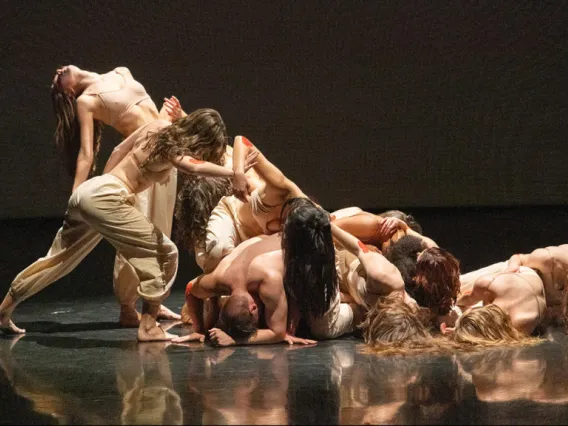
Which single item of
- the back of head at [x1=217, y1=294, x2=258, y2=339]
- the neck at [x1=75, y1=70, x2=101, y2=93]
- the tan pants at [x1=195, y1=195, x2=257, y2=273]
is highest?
Result: the neck at [x1=75, y1=70, x2=101, y2=93]

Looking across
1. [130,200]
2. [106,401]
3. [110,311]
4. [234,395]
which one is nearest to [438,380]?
[234,395]

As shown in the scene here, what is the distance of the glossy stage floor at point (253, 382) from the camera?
10.4ft

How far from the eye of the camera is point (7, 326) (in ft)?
15.2

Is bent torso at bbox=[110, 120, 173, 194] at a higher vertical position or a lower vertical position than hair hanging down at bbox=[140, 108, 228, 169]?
lower

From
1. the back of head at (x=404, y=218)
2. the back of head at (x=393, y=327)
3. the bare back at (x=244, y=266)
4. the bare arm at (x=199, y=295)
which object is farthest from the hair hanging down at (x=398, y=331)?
the back of head at (x=404, y=218)

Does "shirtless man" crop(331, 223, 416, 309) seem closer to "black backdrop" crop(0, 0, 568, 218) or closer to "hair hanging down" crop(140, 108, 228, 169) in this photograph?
"hair hanging down" crop(140, 108, 228, 169)

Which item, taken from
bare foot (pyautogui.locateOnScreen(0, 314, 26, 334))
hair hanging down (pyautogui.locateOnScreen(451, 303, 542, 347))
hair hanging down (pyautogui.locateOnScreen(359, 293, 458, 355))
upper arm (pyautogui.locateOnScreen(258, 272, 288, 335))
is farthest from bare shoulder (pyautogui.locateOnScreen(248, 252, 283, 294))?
bare foot (pyautogui.locateOnScreen(0, 314, 26, 334))

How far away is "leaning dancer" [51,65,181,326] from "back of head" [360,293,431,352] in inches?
46.4

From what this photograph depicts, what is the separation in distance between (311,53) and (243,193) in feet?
10.0

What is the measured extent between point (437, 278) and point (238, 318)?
918mm

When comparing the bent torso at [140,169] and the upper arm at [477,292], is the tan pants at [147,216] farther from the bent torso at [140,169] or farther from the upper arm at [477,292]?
the upper arm at [477,292]

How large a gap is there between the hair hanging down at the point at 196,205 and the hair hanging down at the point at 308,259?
683 mm

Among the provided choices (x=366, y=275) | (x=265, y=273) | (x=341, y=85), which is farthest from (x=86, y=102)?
(x=341, y=85)

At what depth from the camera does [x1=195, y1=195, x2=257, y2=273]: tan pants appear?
14.9ft
